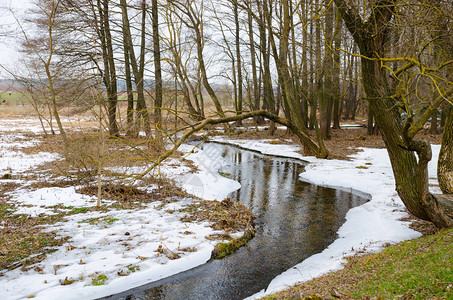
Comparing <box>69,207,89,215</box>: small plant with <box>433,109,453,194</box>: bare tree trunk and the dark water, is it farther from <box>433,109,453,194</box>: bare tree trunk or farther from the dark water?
<box>433,109,453,194</box>: bare tree trunk

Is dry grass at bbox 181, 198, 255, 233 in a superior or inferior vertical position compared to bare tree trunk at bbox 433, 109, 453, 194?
inferior

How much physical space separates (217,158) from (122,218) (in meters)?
9.53

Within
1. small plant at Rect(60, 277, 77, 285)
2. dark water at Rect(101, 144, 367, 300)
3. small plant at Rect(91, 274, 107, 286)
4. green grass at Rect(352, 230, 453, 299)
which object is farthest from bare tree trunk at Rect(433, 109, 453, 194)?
small plant at Rect(60, 277, 77, 285)

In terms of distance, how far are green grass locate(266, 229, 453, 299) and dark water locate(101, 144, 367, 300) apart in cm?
120

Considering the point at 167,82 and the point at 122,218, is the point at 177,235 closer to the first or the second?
the point at 122,218

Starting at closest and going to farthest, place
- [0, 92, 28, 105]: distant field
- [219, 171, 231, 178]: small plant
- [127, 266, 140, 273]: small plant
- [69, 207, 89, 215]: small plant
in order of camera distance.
→ [127, 266, 140, 273]: small plant < [69, 207, 89, 215]: small plant < [219, 171, 231, 178]: small plant < [0, 92, 28, 105]: distant field

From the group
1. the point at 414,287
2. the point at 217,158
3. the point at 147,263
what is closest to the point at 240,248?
the point at 147,263

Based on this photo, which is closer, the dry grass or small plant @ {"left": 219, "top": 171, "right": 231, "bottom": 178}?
the dry grass

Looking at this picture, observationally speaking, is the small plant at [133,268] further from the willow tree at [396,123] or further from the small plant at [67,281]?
the willow tree at [396,123]

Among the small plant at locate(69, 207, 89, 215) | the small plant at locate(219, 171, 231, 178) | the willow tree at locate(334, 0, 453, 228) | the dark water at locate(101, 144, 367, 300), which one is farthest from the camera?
the small plant at locate(219, 171, 231, 178)

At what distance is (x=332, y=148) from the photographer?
1703cm

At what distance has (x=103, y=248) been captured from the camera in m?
5.45

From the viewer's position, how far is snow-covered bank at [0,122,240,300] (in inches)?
173

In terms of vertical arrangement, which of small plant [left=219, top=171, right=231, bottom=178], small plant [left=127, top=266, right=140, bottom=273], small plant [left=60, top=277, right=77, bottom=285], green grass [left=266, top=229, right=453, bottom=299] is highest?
green grass [left=266, top=229, right=453, bottom=299]
